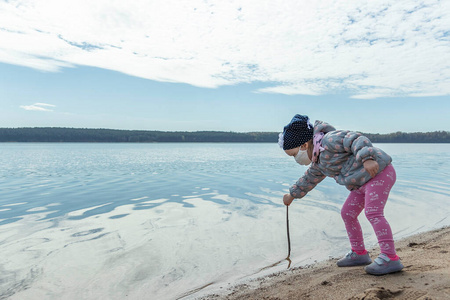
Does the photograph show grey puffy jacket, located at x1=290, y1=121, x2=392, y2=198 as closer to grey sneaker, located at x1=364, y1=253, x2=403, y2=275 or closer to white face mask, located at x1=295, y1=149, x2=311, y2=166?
white face mask, located at x1=295, y1=149, x2=311, y2=166

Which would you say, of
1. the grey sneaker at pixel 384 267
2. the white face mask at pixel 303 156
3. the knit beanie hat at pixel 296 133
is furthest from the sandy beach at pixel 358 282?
the knit beanie hat at pixel 296 133

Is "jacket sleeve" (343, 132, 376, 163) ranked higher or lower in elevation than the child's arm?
higher

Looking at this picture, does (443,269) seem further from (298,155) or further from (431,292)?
(298,155)

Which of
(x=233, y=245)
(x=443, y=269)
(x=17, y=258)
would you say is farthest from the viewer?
(x=233, y=245)

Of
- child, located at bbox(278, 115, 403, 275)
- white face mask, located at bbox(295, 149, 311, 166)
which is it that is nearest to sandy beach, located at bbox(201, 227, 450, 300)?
child, located at bbox(278, 115, 403, 275)

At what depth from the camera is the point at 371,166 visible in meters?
2.77

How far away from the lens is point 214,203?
7.98 m

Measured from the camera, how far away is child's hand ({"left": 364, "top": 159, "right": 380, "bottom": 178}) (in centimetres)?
278

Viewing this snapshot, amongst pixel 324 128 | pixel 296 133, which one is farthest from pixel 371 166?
pixel 296 133

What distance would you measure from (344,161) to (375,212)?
0.54m

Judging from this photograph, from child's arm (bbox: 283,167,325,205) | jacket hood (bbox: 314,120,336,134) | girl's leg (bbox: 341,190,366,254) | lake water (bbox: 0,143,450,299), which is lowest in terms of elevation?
lake water (bbox: 0,143,450,299)

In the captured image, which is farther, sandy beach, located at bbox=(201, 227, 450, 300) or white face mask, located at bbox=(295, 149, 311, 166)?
white face mask, located at bbox=(295, 149, 311, 166)

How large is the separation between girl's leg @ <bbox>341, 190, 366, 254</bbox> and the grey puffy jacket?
180mm

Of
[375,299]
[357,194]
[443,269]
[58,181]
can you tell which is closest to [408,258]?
[443,269]
